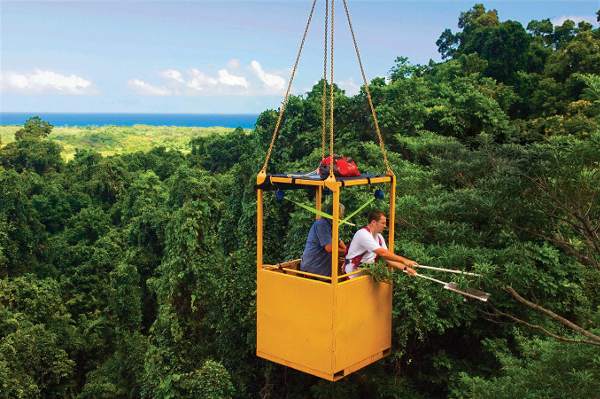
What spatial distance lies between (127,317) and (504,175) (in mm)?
18583

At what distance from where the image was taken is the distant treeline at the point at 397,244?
27.5 feet

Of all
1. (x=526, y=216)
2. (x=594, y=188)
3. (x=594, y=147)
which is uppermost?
(x=594, y=147)

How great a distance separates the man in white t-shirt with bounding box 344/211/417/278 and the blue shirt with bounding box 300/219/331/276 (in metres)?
0.25

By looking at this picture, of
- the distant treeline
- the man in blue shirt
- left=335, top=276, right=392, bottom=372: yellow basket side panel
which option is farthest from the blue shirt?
the distant treeline

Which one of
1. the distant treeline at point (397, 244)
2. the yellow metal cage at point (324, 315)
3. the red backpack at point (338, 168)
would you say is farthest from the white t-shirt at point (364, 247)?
the distant treeline at point (397, 244)

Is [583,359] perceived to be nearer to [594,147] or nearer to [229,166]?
[594,147]

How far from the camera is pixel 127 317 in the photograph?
78.8 feet

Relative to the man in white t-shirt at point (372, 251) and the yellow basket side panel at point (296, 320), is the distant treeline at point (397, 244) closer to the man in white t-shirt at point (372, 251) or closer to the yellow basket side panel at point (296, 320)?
the man in white t-shirt at point (372, 251)

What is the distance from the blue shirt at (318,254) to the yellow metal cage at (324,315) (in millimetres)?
163

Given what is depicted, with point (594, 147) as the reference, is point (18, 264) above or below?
below

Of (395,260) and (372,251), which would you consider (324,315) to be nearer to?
(372,251)

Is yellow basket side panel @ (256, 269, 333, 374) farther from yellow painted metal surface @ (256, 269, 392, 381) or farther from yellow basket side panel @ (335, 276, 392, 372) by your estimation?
yellow basket side panel @ (335, 276, 392, 372)

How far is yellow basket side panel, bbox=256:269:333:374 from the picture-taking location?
19.4ft

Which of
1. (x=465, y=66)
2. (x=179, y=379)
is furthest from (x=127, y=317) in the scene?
(x=465, y=66)
